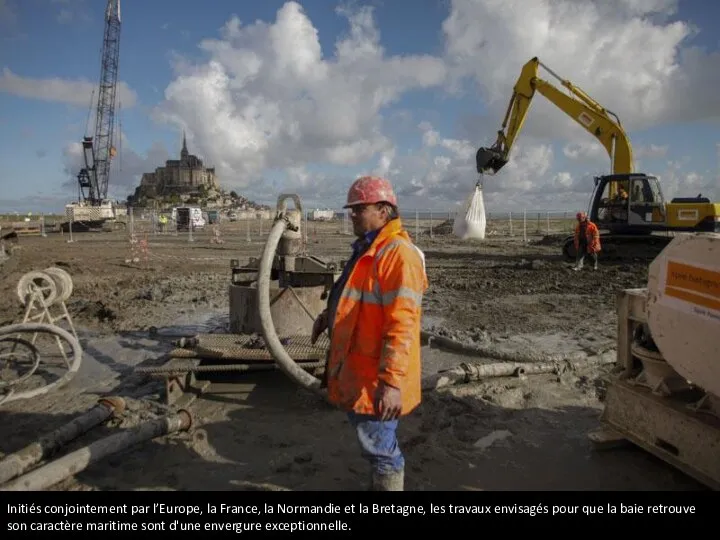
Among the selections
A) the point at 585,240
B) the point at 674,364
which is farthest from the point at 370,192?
the point at 585,240

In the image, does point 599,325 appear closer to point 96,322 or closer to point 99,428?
point 99,428

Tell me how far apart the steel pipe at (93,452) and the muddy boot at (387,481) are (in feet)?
6.49

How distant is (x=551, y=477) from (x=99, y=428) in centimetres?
361

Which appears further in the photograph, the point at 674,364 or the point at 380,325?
the point at 674,364

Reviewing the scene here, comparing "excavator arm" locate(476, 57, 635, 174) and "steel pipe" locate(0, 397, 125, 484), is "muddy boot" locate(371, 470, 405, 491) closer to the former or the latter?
"steel pipe" locate(0, 397, 125, 484)

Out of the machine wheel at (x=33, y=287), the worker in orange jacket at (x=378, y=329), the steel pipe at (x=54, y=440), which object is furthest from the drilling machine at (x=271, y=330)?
the machine wheel at (x=33, y=287)

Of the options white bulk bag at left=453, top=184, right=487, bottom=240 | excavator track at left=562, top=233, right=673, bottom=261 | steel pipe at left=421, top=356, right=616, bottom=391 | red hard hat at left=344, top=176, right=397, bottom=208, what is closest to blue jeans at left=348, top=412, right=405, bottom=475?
red hard hat at left=344, top=176, right=397, bottom=208

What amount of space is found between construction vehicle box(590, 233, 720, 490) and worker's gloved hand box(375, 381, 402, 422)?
180 centimetres

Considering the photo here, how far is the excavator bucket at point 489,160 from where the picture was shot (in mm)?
17531

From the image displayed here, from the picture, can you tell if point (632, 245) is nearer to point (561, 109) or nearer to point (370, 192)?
point (561, 109)

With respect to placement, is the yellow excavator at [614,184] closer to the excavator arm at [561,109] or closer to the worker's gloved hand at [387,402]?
the excavator arm at [561,109]

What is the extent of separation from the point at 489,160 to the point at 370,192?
51.1 feet

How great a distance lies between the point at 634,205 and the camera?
15.6m
